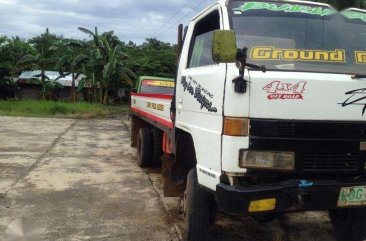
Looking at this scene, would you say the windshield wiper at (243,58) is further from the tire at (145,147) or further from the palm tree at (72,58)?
the palm tree at (72,58)

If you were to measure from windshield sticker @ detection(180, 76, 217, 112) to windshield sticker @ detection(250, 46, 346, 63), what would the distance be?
52 centimetres

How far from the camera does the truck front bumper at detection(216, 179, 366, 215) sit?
11.0 ft

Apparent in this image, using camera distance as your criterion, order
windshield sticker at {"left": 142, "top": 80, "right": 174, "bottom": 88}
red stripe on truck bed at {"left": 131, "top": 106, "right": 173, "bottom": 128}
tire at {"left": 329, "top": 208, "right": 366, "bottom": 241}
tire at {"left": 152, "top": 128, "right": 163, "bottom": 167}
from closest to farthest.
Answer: tire at {"left": 329, "top": 208, "right": 366, "bottom": 241}
red stripe on truck bed at {"left": 131, "top": 106, "right": 173, "bottom": 128}
tire at {"left": 152, "top": 128, "right": 163, "bottom": 167}
windshield sticker at {"left": 142, "top": 80, "right": 174, "bottom": 88}

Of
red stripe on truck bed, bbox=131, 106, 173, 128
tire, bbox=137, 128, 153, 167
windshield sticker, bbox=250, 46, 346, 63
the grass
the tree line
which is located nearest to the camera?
windshield sticker, bbox=250, 46, 346, 63

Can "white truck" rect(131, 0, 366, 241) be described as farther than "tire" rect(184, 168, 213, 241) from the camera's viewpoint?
No

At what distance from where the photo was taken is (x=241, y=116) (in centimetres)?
338

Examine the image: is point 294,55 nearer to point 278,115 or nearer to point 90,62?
point 278,115

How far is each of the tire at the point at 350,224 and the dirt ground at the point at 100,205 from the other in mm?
230

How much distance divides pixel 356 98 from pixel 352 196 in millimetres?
772

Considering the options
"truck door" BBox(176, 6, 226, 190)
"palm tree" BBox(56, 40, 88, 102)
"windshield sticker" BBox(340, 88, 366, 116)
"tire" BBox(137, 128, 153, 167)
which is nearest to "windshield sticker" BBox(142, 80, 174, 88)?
"tire" BBox(137, 128, 153, 167)

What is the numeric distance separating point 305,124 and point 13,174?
19.6ft

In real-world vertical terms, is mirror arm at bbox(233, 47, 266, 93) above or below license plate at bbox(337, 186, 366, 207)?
above

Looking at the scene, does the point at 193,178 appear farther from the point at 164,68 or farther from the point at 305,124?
the point at 164,68

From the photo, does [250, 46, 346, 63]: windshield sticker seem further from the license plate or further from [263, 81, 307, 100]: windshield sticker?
the license plate
